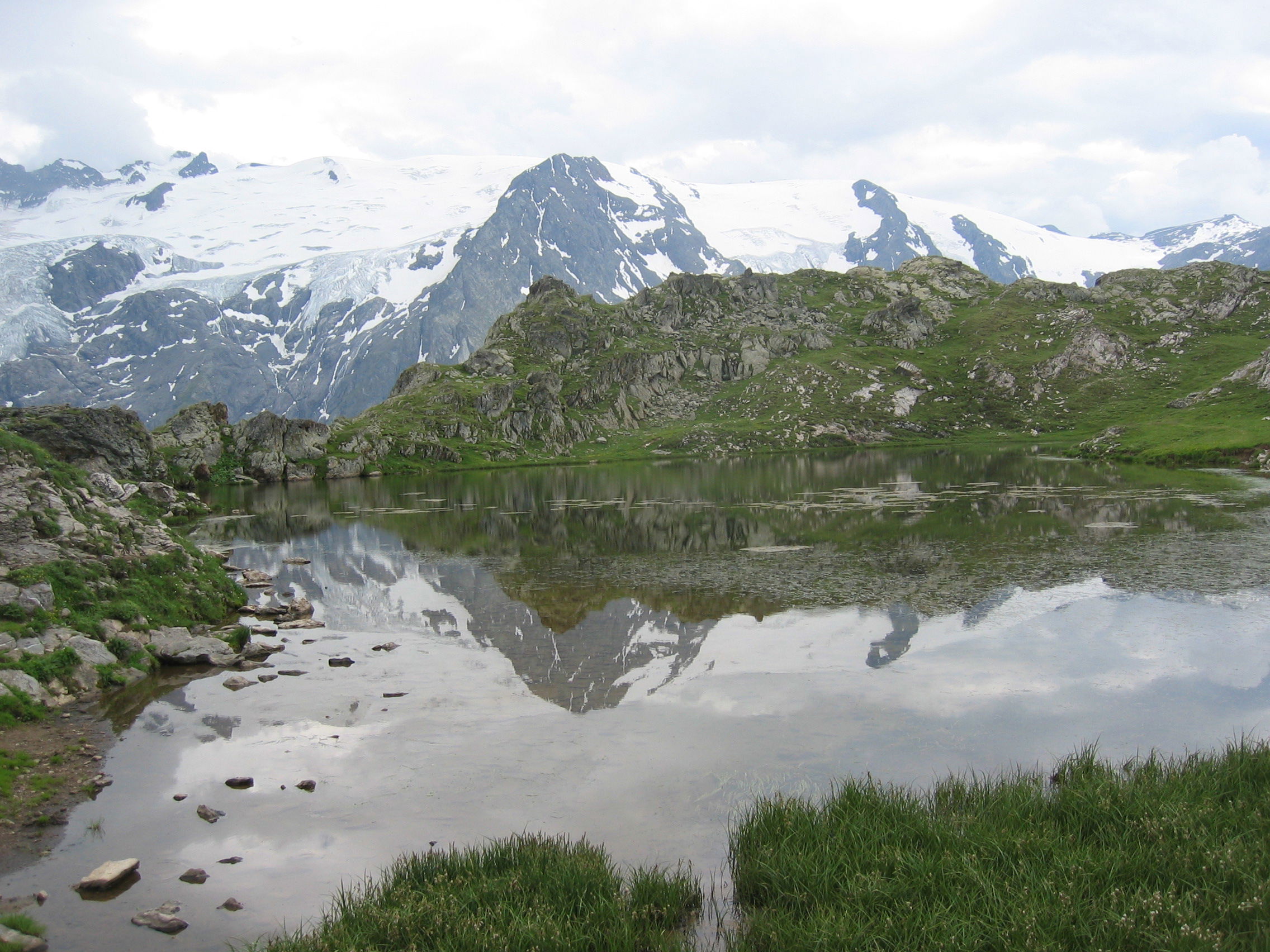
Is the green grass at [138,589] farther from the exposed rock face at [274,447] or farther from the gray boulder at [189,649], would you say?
the exposed rock face at [274,447]

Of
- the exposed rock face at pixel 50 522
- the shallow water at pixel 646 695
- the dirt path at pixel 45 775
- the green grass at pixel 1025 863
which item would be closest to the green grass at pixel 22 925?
the shallow water at pixel 646 695

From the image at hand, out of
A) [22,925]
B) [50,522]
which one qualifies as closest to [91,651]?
[50,522]

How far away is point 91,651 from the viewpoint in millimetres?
29094

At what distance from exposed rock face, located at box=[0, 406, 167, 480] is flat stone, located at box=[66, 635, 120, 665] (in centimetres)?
9319

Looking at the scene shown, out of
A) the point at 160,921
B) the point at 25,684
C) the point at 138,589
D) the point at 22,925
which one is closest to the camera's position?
the point at 22,925

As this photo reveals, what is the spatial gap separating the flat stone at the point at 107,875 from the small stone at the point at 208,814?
2502 millimetres

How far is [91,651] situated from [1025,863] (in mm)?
32911

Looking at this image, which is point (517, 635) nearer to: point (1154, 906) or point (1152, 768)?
point (1152, 768)

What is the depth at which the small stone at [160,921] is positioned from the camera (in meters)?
14.1

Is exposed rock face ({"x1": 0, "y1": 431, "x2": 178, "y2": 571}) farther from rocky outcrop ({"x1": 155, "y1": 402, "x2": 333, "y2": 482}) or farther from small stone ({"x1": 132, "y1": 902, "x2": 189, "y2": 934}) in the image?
rocky outcrop ({"x1": 155, "y1": 402, "x2": 333, "y2": 482})

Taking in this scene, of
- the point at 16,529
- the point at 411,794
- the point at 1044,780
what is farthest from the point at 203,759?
the point at 1044,780

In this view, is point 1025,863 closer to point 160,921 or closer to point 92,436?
point 160,921

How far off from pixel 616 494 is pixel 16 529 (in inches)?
3155

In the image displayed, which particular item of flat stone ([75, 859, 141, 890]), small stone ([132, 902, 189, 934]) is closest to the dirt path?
flat stone ([75, 859, 141, 890])
